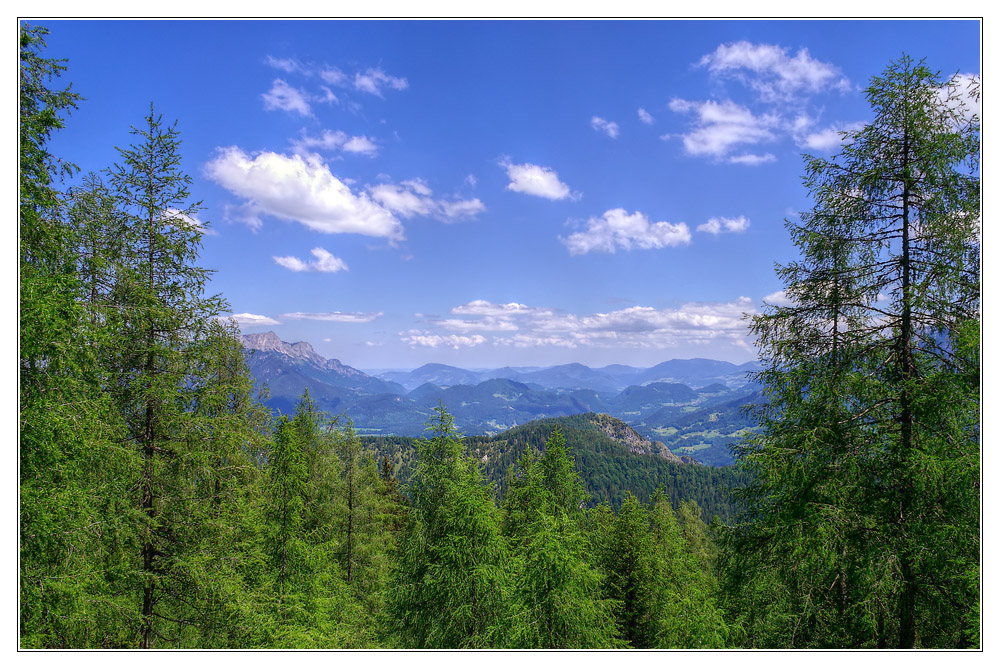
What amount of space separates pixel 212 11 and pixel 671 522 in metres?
21.4

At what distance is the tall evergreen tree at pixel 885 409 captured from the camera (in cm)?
449

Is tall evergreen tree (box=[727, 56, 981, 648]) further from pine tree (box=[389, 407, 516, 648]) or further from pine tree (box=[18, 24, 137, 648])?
pine tree (box=[18, 24, 137, 648])

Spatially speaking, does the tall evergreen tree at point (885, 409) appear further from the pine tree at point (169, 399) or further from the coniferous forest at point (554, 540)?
the pine tree at point (169, 399)

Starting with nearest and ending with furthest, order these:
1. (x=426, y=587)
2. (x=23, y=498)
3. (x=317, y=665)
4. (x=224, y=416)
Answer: (x=23, y=498) < (x=317, y=665) < (x=224, y=416) < (x=426, y=587)

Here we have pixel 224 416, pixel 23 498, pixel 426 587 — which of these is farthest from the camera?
pixel 426 587

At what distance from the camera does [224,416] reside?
6.53 metres

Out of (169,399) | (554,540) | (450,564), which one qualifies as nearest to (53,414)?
(169,399)

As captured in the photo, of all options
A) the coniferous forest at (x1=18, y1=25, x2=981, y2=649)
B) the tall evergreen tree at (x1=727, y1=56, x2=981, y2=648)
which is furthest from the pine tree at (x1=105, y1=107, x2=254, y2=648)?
the tall evergreen tree at (x1=727, y1=56, x2=981, y2=648)

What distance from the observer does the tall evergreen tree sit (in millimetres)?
4488

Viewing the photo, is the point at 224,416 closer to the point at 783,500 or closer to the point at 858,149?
the point at 783,500

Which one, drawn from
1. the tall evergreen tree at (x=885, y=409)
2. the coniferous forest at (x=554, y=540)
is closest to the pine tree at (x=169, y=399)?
the coniferous forest at (x=554, y=540)

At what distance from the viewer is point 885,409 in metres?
4.93

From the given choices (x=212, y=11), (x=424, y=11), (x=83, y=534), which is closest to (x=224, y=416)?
(x=83, y=534)

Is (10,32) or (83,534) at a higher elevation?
(10,32)
